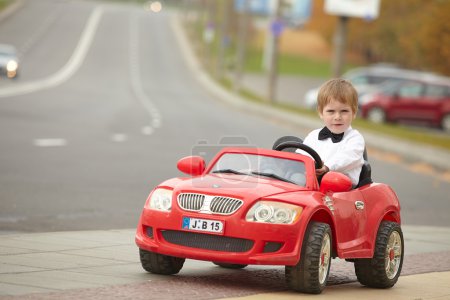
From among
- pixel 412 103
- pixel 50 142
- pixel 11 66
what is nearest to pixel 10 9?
pixel 11 66

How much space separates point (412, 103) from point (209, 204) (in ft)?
137

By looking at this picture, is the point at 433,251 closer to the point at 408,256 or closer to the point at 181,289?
the point at 408,256

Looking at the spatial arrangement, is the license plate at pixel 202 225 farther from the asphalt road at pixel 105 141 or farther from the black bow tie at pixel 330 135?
the black bow tie at pixel 330 135

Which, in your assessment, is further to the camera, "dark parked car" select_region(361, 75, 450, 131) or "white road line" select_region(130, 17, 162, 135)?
"dark parked car" select_region(361, 75, 450, 131)

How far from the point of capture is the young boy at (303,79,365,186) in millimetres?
9641

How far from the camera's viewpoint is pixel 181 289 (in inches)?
336

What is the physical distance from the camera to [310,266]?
8562mm

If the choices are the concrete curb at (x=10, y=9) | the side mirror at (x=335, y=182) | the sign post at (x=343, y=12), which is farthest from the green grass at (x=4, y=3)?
the side mirror at (x=335, y=182)

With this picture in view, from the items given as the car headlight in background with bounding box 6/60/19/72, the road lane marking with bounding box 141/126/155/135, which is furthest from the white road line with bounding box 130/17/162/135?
the car headlight in background with bounding box 6/60/19/72

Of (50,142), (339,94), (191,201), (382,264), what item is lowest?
(50,142)

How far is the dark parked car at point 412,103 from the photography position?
163 ft

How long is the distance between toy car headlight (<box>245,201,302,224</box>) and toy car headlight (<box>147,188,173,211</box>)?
2.04ft

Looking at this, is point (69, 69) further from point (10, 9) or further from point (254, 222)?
point (254, 222)

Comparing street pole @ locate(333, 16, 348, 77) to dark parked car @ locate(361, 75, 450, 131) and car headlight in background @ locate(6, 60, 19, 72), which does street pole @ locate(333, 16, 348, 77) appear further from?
car headlight in background @ locate(6, 60, 19, 72)
